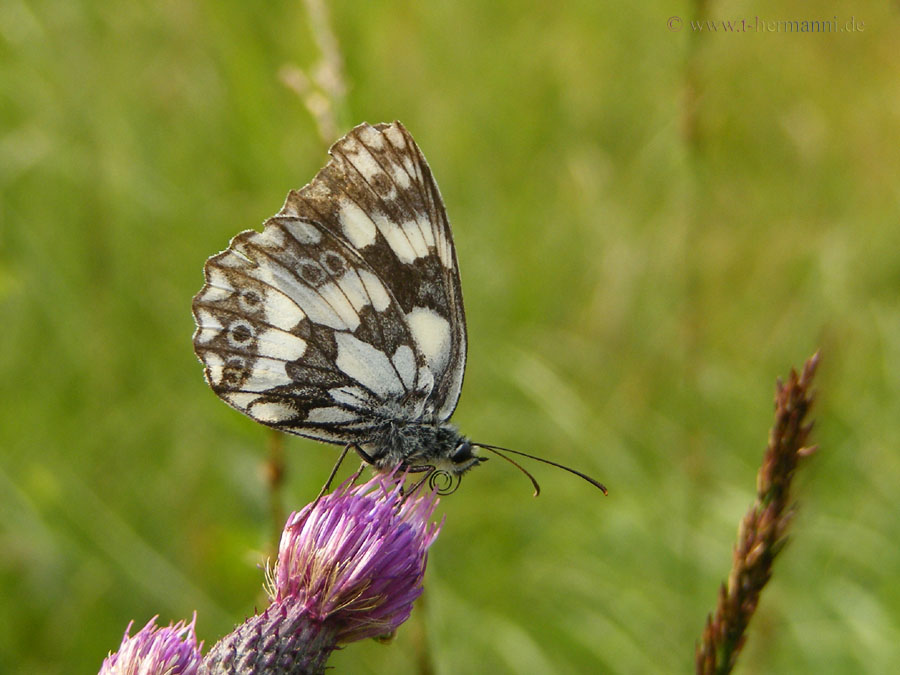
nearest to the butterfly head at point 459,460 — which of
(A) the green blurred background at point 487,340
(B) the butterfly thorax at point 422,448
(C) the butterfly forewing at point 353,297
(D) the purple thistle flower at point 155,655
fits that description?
(B) the butterfly thorax at point 422,448

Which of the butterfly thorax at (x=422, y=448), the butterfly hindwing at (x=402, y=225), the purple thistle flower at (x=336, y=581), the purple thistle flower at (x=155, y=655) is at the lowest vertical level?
the purple thistle flower at (x=155, y=655)

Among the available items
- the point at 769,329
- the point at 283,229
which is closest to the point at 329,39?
the point at 283,229

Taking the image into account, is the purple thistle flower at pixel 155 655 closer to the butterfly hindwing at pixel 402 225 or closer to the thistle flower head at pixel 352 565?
the thistle flower head at pixel 352 565

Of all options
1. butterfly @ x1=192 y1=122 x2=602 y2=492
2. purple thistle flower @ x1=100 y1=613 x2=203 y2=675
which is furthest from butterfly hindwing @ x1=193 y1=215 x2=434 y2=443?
purple thistle flower @ x1=100 y1=613 x2=203 y2=675

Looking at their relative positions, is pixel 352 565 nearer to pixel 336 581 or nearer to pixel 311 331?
pixel 336 581

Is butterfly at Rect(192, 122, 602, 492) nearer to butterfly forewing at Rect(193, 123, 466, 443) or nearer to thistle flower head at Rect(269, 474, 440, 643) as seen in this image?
butterfly forewing at Rect(193, 123, 466, 443)

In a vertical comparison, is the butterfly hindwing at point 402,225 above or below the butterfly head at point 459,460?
above

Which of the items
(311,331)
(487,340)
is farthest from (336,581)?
(487,340)

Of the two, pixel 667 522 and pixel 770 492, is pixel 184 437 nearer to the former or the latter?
pixel 667 522
